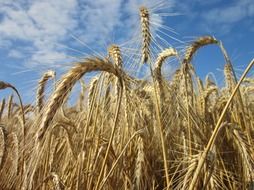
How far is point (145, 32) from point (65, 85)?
0.92m

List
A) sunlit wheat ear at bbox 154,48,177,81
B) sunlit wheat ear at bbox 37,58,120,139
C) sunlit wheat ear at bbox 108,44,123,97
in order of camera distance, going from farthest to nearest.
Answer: sunlit wheat ear at bbox 154,48,177,81 < sunlit wheat ear at bbox 108,44,123,97 < sunlit wheat ear at bbox 37,58,120,139

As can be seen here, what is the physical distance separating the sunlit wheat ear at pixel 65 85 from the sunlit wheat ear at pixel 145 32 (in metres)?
0.43

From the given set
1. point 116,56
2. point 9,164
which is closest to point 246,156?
point 116,56

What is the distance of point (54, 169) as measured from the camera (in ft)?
9.75

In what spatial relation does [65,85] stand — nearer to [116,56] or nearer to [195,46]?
[116,56]

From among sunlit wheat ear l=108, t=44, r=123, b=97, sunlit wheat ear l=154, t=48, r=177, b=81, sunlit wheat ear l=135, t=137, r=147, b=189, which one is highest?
sunlit wheat ear l=154, t=48, r=177, b=81

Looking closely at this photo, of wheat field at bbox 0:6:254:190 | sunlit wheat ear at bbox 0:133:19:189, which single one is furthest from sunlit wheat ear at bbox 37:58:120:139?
sunlit wheat ear at bbox 0:133:19:189

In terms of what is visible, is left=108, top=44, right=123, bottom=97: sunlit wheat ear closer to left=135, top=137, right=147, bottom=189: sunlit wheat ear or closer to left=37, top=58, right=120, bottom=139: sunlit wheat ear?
left=37, top=58, right=120, bottom=139: sunlit wheat ear

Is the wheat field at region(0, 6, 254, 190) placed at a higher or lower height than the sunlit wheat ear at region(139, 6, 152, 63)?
lower

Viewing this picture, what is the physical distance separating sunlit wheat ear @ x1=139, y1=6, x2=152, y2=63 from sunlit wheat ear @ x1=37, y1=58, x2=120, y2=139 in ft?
1.40

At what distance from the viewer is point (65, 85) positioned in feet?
6.09

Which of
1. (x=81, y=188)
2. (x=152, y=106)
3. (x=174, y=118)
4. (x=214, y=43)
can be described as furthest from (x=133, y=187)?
(x=214, y=43)

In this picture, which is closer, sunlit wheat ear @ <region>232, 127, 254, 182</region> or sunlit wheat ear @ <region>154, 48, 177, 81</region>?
sunlit wheat ear @ <region>232, 127, 254, 182</region>

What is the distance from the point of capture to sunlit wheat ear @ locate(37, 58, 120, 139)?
1.72 metres
